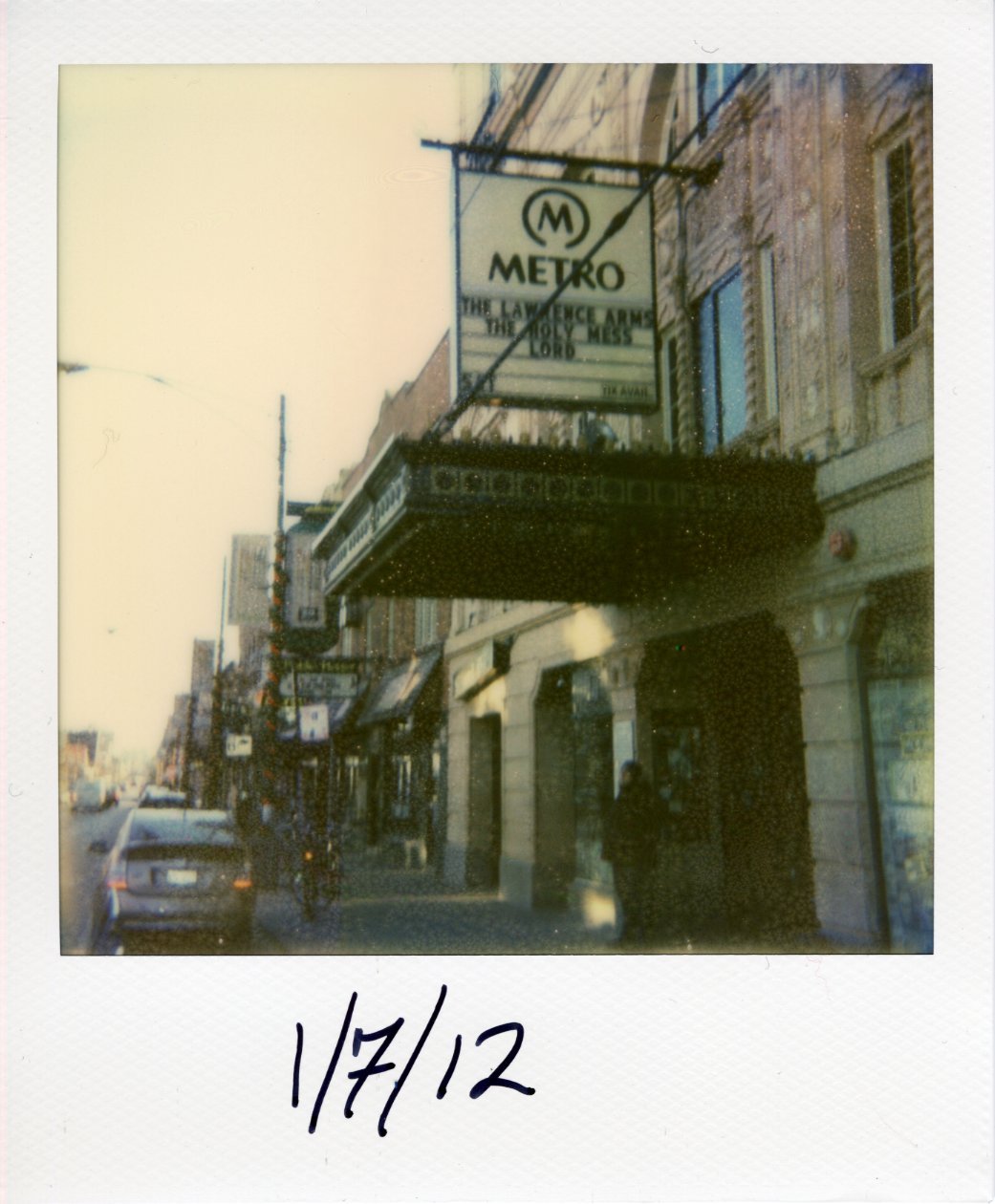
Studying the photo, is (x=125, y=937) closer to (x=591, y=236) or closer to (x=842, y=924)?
(x=842, y=924)

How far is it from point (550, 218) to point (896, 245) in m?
2.34

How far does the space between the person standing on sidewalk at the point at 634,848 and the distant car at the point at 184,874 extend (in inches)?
121

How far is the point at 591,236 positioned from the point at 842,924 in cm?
499

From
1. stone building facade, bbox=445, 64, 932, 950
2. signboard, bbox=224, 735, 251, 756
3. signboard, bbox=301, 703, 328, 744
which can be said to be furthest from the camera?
signboard, bbox=224, 735, 251, 756

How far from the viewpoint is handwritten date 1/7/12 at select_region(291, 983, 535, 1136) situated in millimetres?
4727

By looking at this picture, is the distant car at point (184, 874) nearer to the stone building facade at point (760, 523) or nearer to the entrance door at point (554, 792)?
the stone building facade at point (760, 523)

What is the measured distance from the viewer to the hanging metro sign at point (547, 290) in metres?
8.03

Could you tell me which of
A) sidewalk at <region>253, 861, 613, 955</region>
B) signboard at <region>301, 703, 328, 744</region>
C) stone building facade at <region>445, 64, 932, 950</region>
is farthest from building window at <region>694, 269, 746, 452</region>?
signboard at <region>301, 703, 328, 744</region>

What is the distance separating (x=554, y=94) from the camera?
876 cm

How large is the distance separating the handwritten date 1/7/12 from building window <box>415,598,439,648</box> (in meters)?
13.6

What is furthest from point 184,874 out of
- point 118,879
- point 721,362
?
point 721,362

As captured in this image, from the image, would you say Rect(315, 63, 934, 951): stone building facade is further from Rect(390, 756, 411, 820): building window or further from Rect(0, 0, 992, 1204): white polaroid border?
Rect(390, 756, 411, 820): building window

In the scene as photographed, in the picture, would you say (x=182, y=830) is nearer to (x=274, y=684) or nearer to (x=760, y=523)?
(x=760, y=523)

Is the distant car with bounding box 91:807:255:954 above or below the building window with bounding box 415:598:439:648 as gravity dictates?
below
